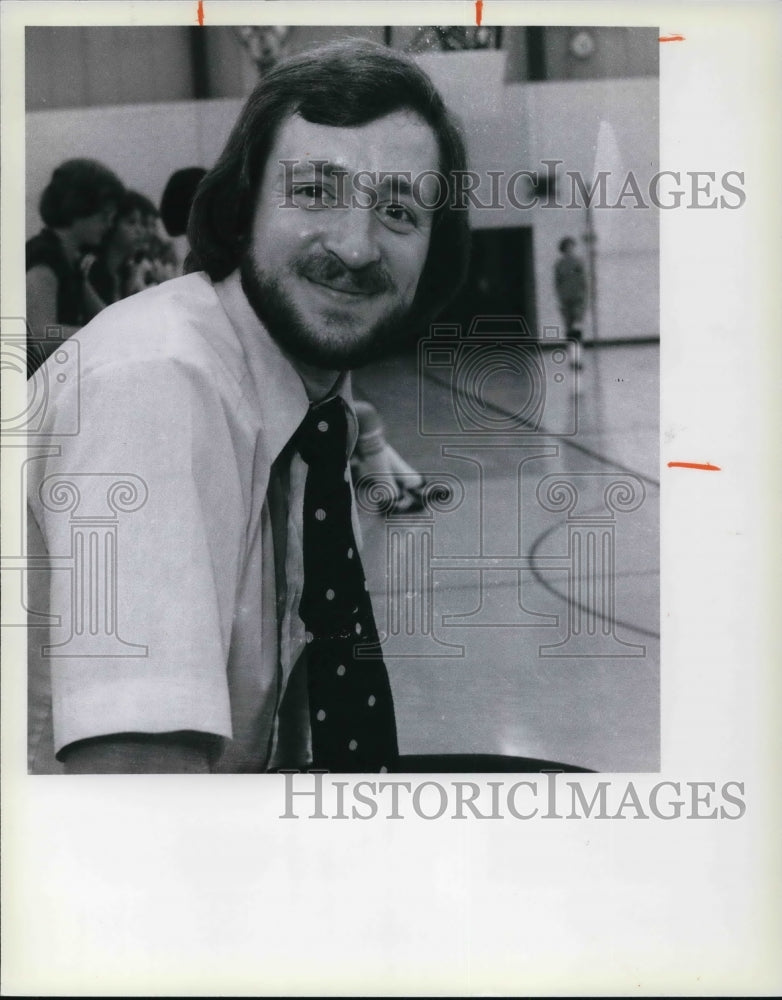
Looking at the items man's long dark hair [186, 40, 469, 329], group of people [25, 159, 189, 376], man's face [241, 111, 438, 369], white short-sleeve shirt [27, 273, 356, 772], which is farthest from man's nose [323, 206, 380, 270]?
group of people [25, 159, 189, 376]

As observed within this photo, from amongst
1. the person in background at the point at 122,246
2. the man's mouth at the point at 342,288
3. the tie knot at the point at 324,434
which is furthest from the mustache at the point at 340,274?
the person in background at the point at 122,246

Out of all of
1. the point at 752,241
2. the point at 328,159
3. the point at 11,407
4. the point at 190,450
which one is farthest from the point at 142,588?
the point at 752,241

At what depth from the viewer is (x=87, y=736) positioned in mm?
3240

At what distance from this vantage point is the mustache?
325cm

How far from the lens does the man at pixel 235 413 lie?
3234mm

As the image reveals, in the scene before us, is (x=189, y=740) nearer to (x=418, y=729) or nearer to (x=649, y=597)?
(x=418, y=729)

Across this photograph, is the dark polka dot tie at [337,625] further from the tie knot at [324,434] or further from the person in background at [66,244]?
the person in background at [66,244]

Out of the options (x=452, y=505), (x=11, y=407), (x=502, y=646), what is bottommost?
(x=502, y=646)

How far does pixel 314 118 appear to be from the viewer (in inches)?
128

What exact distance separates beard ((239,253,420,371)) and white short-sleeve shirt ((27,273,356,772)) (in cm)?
4

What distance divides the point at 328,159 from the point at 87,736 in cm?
156

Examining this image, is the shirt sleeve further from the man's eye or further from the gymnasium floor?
the man's eye

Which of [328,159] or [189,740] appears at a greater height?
[328,159]

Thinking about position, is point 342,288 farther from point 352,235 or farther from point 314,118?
point 314,118
